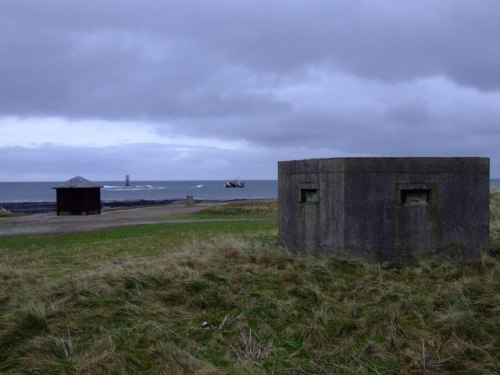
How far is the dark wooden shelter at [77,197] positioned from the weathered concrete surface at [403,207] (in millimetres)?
10929

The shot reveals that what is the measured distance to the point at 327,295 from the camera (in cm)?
596

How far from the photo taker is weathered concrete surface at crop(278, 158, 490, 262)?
284 inches

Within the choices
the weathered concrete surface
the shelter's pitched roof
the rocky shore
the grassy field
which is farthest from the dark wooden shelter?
the rocky shore

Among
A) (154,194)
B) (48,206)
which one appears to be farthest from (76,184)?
(154,194)

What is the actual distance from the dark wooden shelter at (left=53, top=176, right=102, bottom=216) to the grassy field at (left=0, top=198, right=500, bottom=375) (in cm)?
952

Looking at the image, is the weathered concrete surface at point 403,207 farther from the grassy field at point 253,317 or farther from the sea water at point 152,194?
the sea water at point 152,194

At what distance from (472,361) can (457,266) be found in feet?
9.23

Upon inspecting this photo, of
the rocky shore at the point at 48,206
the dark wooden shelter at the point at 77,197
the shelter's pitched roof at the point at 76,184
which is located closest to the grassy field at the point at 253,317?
the shelter's pitched roof at the point at 76,184

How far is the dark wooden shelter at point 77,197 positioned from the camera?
1677cm

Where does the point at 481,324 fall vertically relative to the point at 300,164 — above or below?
below

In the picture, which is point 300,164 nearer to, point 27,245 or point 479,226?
point 479,226

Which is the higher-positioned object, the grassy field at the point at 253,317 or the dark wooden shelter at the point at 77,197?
the dark wooden shelter at the point at 77,197

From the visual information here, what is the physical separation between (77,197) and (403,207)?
495 inches

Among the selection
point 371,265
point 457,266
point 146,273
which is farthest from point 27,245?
point 457,266
